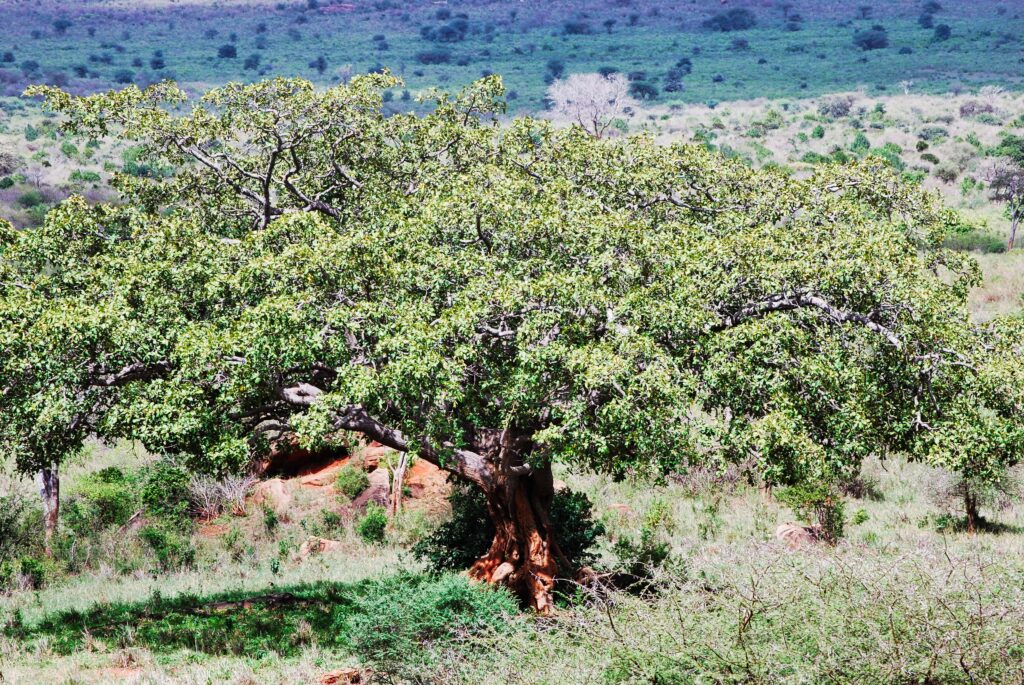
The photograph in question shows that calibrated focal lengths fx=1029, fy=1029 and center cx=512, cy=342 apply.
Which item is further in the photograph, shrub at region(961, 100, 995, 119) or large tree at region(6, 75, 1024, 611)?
shrub at region(961, 100, 995, 119)

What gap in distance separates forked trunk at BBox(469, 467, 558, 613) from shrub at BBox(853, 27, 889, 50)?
130913mm

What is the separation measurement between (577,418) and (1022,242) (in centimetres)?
4058

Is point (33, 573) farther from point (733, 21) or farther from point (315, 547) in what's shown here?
point (733, 21)

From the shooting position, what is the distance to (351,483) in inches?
992

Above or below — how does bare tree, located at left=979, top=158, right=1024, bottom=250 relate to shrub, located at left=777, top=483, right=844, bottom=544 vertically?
above

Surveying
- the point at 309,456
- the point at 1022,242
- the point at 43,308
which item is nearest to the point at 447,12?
the point at 1022,242

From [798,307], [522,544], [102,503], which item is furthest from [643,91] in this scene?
[798,307]

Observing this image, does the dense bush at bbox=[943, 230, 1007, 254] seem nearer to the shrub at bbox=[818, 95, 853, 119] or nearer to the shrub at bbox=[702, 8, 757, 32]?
the shrub at bbox=[818, 95, 853, 119]

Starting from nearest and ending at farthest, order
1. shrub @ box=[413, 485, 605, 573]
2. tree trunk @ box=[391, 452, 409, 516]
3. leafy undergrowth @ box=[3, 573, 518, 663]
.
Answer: leafy undergrowth @ box=[3, 573, 518, 663] < shrub @ box=[413, 485, 605, 573] < tree trunk @ box=[391, 452, 409, 516]

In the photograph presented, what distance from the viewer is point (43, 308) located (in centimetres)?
1283

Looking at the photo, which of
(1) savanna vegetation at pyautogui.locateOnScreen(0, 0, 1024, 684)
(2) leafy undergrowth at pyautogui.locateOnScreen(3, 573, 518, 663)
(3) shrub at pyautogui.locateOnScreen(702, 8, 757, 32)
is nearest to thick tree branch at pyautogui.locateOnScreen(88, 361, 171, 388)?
(1) savanna vegetation at pyautogui.locateOnScreen(0, 0, 1024, 684)

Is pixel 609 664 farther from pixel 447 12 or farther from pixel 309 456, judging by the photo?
pixel 447 12

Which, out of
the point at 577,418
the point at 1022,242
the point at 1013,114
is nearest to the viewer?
the point at 577,418

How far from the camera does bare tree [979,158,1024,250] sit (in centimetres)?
4578
